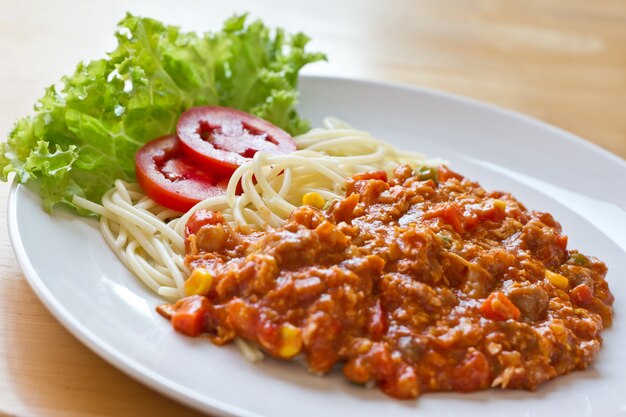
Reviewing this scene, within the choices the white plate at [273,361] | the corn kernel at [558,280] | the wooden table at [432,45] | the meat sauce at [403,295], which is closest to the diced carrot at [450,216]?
the meat sauce at [403,295]

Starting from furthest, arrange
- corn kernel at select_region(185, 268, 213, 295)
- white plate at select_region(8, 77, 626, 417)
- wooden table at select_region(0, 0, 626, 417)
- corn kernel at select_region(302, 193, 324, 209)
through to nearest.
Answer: wooden table at select_region(0, 0, 626, 417), corn kernel at select_region(302, 193, 324, 209), corn kernel at select_region(185, 268, 213, 295), white plate at select_region(8, 77, 626, 417)

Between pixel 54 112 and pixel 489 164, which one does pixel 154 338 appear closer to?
pixel 54 112

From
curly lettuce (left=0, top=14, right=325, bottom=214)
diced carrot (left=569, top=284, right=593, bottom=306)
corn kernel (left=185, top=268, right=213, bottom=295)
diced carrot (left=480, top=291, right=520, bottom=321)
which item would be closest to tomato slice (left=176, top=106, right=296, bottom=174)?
curly lettuce (left=0, top=14, right=325, bottom=214)

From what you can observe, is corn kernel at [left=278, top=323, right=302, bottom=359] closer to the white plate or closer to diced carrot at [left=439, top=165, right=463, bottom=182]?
the white plate

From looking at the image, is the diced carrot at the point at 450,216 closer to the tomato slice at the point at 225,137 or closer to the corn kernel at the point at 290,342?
the tomato slice at the point at 225,137

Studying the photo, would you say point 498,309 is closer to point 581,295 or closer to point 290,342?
point 581,295

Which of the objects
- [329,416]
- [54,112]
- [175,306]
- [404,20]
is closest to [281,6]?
[404,20]
